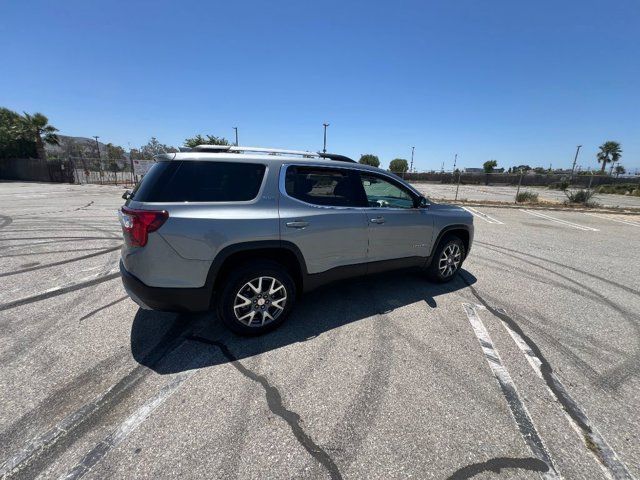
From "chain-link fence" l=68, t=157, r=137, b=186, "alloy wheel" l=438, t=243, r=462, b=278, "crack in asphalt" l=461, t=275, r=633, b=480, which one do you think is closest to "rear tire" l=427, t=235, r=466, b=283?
"alloy wheel" l=438, t=243, r=462, b=278

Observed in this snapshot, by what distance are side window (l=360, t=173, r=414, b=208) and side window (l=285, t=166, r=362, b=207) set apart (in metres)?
0.31

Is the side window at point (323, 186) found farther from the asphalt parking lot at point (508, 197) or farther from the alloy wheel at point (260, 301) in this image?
the asphalt parking lot at point (508, 197)

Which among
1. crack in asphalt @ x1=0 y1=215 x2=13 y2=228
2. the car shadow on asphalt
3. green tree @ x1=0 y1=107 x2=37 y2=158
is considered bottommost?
crack in asphalt @ x1=0 y1=215 x2=13 y2=228

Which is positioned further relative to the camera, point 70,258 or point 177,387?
point 70,258

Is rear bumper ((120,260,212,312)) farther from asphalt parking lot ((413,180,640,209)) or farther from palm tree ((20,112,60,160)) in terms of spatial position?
palm tree ((20,112,60,160))

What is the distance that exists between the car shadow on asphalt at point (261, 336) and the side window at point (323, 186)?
3.29 feet

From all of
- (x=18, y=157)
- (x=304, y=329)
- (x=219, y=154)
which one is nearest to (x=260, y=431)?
(x=304, y=329)

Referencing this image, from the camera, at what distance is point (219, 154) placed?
2934 mm

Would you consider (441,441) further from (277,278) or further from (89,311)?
(89,311)

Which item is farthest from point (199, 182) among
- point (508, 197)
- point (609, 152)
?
point (609, 152)

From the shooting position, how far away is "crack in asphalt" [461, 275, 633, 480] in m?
1.86

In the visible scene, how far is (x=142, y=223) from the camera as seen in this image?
2.57 metres

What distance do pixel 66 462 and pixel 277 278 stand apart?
1927 mm

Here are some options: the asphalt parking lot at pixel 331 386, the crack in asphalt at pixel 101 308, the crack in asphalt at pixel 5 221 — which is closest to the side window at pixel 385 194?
the asphalt parking lot at pixel 331 386
